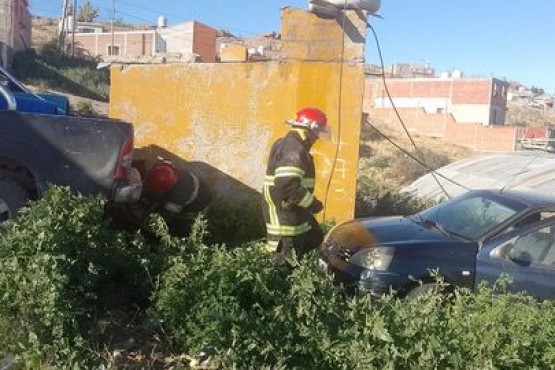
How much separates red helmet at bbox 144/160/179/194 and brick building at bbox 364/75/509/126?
54033mm

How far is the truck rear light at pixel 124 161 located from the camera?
20.3 feet

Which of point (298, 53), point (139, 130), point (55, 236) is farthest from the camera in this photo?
point (139, 130)

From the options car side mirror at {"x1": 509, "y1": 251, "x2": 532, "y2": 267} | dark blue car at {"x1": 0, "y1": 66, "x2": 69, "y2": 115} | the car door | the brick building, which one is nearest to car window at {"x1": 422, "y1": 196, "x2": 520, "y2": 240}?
the car door

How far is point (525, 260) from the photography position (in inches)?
219

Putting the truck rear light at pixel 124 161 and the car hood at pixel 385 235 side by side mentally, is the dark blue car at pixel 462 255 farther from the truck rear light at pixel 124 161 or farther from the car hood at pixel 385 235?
the truck rear light at pixel 124 161

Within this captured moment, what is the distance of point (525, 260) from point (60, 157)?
13.9 ft

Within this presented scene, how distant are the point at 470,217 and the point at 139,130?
437 centimetres

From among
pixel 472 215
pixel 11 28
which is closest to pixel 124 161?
pixel 472 215

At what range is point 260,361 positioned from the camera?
379 centimetres

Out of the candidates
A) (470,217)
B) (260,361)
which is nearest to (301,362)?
(260,361)

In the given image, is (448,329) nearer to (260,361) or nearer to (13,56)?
(260,361)

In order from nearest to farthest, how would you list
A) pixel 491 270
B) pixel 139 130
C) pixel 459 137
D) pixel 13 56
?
pixel 491 270 → pixel 139 130 → pixel 13 56 → pixel 459 137

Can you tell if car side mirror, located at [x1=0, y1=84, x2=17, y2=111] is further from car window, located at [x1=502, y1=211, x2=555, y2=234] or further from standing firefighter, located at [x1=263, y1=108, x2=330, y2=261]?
car window, located at [x1=502, y1=211, x2=555, y2=234]

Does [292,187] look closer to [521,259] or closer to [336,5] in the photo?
[521,259]
